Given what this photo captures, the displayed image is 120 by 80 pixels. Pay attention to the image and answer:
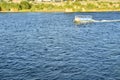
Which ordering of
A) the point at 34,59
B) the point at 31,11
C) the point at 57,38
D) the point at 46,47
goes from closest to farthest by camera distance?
the point at 34,59 < the point at 46,47 < the point at 57,38 < the point at 31,11

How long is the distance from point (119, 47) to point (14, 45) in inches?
1032

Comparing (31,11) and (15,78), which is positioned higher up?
(15,78)

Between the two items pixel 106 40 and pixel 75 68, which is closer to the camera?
pixel 75 68

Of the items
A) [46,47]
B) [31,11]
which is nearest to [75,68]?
[46,47]

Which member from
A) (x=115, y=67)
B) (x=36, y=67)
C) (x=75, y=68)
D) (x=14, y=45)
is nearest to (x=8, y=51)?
(x=14, y=45)

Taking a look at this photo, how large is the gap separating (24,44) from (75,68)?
2625 centimetres

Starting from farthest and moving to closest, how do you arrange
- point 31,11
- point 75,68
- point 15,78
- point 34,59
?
1. point 31,11
2. point 34,59
3. point 75,68
4. point 15,78

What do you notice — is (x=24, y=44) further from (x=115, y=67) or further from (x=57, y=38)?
(x=115, y=67)

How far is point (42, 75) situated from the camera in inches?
1880

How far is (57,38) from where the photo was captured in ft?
283

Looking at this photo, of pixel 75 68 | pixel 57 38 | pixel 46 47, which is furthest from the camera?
pixel 57 38

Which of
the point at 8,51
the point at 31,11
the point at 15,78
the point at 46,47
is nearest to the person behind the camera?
the point at 15,78

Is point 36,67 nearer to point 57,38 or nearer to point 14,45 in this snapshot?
point 14,45

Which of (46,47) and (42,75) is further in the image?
(46,47)
